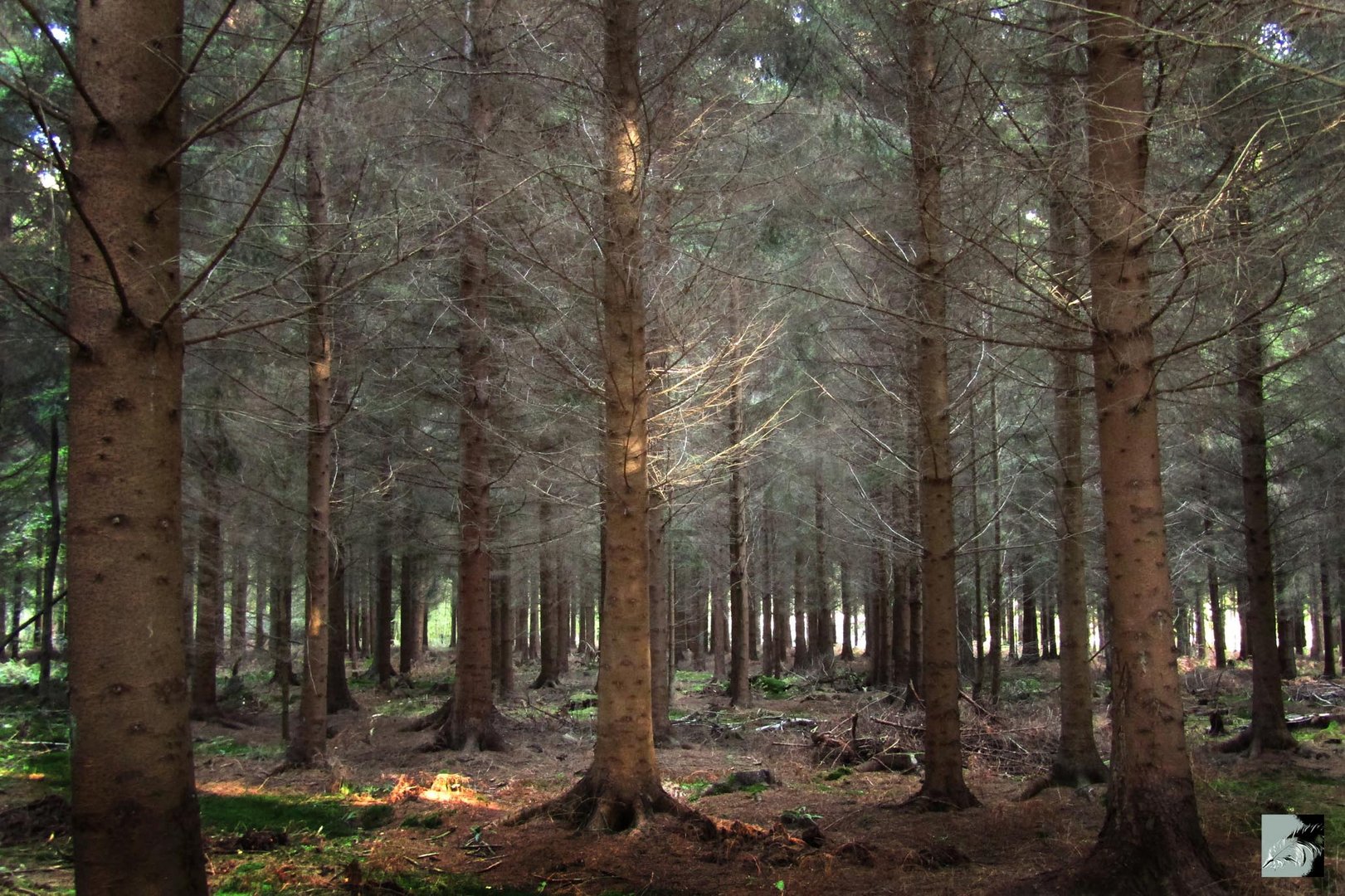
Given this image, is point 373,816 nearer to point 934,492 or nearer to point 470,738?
point 470,738

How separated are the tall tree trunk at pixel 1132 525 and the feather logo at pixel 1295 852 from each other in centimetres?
55

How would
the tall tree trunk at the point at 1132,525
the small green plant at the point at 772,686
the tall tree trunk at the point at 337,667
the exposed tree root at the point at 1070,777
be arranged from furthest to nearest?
the small green plant at the point at 772,686
the tall tree trunk at the point at 337,667
the exposed tree root at the point at 1070,777
the tall tree trunk at the point at 1132,525

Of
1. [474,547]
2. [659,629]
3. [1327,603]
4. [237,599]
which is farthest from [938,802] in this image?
[237,599]

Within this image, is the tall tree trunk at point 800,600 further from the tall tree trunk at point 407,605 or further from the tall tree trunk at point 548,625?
the tall tree trunk at point 407,605

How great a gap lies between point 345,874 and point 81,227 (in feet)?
12.4

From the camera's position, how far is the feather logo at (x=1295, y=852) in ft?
16.0

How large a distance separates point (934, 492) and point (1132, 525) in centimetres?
297

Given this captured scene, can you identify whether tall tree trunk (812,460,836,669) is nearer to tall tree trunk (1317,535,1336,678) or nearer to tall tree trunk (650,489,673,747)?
tall tree trunk (650,489,673,747)

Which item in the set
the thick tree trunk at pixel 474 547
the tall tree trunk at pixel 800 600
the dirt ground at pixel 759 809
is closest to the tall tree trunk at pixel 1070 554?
the dirt ground at pixel 759 809

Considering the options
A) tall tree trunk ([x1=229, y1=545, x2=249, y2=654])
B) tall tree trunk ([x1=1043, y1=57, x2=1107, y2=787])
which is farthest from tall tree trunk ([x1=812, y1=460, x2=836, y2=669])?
tall tree trunk ([x1=229, y1=545, x2=249, y2=654])

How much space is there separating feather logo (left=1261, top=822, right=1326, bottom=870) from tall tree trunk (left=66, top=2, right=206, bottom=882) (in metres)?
5.38

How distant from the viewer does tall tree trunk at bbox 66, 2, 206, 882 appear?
3059 millimetres

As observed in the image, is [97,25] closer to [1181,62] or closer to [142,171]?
[142,171]

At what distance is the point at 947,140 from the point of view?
6.81 metres
